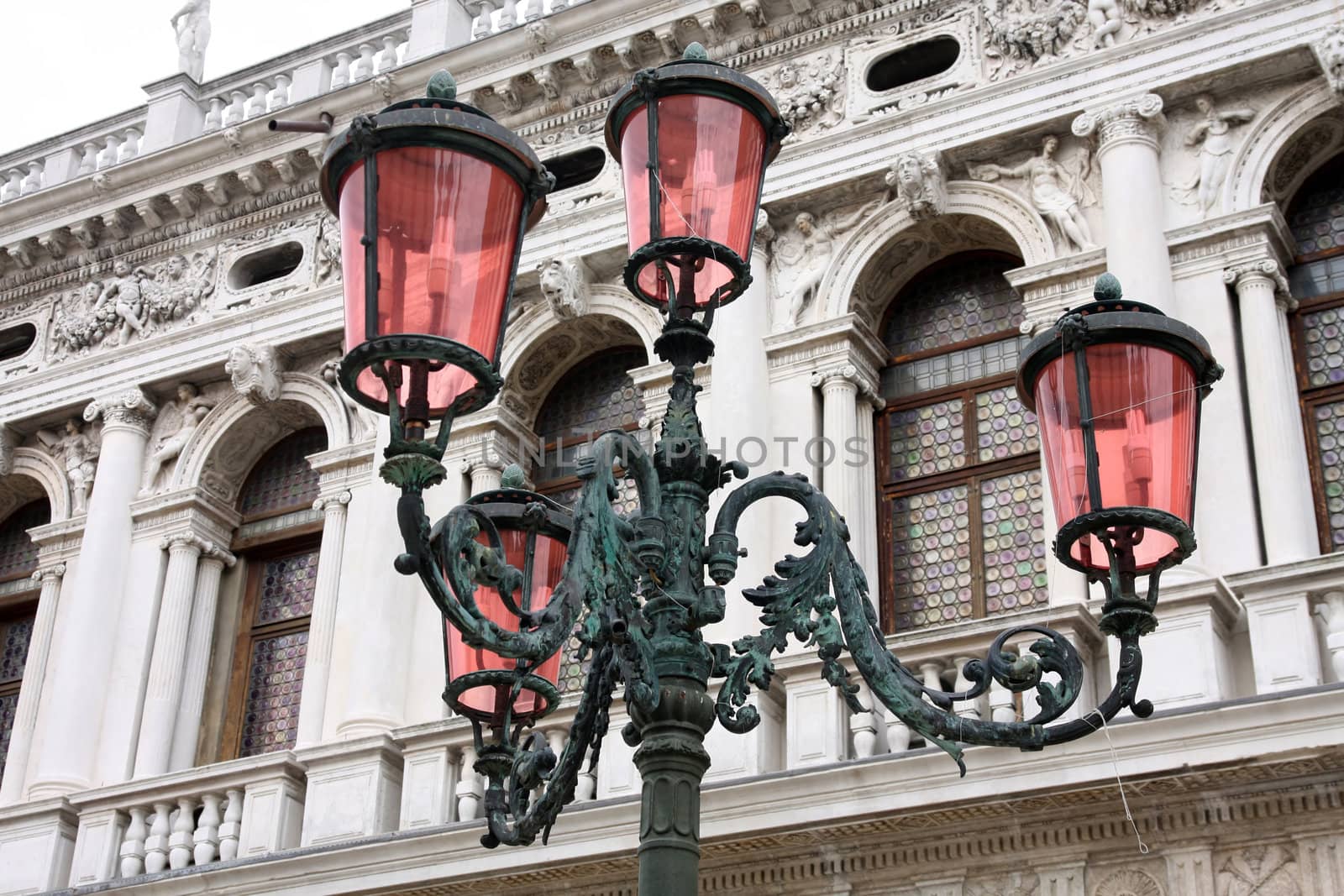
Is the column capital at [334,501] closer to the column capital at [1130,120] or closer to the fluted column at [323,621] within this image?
the fluted column at [323,621]

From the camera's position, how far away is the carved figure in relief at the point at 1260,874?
9.16 metres

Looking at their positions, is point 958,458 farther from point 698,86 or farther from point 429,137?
point 429,137

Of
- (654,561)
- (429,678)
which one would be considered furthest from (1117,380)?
(429,678)

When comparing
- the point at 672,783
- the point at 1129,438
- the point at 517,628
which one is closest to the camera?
the point at 672,783

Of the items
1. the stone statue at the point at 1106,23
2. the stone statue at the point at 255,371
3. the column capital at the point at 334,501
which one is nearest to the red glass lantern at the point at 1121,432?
the stone statue at the point at 1106,23

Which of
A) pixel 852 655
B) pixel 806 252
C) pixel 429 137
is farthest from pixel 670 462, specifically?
pixel 806 252

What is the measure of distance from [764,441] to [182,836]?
448cm

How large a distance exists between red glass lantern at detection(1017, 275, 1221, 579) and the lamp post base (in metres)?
1.28

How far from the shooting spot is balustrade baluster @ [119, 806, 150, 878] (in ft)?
41.4

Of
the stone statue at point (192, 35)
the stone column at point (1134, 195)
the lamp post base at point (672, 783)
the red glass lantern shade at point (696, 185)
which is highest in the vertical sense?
the stone statue at point (192, 35)

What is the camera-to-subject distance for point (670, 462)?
18.5 ft

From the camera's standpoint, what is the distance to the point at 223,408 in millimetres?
15016

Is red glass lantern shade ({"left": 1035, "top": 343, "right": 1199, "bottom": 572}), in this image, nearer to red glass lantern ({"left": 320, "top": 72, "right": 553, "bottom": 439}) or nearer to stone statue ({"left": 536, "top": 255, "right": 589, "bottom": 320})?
red glass lantern ({"left": 320, "top": 72, "right": 553, "bottom": 439})

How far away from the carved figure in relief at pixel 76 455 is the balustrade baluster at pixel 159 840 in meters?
3.27
